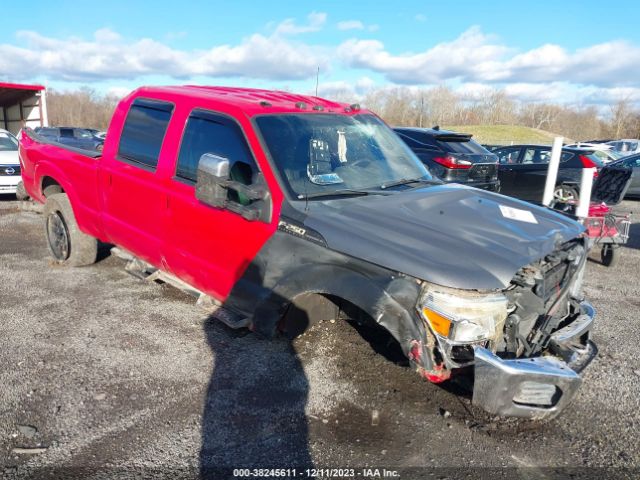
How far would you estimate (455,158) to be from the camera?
358 inches

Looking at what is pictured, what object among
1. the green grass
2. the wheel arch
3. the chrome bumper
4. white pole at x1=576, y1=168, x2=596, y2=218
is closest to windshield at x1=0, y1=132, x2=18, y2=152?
the wheel arch

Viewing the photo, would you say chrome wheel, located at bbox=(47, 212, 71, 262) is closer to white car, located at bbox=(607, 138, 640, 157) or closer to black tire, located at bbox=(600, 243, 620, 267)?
black tire, located at bbox=(600, 243, 620, 267)

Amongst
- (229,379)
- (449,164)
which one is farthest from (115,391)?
(449,164)

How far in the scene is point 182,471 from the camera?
109 inches

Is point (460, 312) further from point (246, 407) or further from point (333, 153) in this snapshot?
point (333, 153)

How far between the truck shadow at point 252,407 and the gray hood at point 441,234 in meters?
1.09

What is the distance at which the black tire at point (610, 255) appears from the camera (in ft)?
23.7

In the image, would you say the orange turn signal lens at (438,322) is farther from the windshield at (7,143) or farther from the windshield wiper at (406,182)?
the windshield at (7,143)

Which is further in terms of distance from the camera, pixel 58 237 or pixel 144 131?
pixel 58 237

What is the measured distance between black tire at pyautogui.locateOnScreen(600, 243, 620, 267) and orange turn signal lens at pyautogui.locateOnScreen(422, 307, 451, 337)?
17.6 feet

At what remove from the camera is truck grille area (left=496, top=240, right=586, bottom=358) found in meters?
3.12

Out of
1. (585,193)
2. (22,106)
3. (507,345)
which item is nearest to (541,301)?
(507,345)

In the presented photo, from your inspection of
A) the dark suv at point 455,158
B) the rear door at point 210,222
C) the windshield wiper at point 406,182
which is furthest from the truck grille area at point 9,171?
the windshield wiper at point 406,182

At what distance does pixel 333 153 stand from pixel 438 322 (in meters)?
1.68
